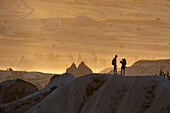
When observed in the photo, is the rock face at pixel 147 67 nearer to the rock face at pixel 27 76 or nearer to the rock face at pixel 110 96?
the rock face at pixel 27 76

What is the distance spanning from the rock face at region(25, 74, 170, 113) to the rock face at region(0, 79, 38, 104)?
21068 mm

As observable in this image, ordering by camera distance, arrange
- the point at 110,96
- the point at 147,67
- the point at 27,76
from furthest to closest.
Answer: the point at 147,67 → the point at 27,76 → the point at 110,96

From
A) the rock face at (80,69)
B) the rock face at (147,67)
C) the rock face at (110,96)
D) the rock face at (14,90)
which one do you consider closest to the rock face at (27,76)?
the rock face at (80,69)

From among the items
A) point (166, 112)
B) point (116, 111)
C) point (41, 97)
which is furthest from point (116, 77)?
point (41, 97)

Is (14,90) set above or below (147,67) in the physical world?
below

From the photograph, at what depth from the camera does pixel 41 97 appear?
187 feet

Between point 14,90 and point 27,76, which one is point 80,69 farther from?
point 14,90

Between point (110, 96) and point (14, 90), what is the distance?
30.5 meters

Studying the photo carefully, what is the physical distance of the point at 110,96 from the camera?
47.8 meters

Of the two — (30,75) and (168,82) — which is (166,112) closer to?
(168,82)

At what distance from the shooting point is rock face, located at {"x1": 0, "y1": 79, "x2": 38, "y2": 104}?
74062mm

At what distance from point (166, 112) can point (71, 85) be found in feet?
41.0

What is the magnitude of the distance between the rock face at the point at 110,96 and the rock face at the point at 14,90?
21.1 meters

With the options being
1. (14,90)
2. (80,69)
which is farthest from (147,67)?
(14,90)
